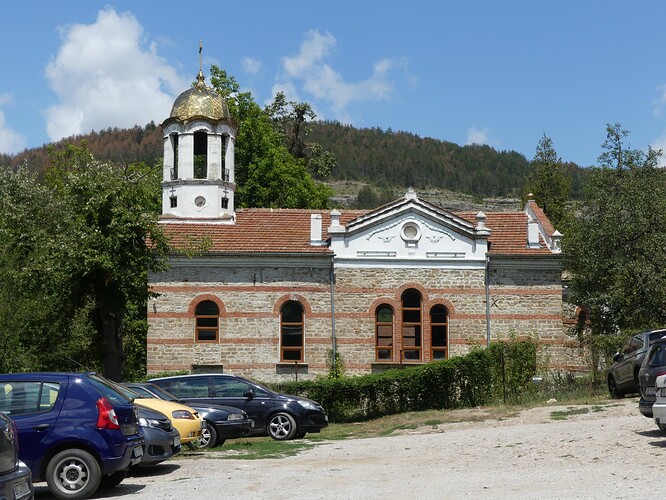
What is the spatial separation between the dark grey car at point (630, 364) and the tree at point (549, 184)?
38.8 m

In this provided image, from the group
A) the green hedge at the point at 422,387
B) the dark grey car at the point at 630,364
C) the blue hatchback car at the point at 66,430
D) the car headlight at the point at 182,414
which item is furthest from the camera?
the green hedge at the point at 422,387

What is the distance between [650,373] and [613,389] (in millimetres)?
7641

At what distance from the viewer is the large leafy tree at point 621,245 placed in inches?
1228

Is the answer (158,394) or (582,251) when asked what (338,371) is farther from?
(158,394)

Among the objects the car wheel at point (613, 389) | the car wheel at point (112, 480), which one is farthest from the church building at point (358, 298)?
the car wheel at point (112, 480)

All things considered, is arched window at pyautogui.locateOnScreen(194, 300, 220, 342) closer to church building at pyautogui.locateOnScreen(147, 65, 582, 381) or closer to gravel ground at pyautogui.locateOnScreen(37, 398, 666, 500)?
church building at pyautogui.locateOnScreen(147, 65, 582, 381)

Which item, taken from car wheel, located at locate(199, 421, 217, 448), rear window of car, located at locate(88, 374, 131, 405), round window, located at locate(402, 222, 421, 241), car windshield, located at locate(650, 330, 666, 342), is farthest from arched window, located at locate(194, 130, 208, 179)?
rear window of car, located at locate(88, 374, 131, 405)

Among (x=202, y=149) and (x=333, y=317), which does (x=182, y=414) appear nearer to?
(x=333, y=317)

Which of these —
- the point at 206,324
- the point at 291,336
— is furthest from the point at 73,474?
the point at 291,336

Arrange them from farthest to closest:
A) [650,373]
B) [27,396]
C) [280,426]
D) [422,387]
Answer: [422,387] < [280,426] < [650,373] < [27,396]

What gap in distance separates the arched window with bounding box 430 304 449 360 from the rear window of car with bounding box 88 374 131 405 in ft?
70.9

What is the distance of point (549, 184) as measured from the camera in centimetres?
6550

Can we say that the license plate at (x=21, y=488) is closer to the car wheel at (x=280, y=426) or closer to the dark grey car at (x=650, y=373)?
the dark grey car at (x=650, y=373)

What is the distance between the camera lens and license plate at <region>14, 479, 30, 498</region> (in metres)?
8.21
